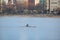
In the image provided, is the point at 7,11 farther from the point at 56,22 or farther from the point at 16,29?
the point at 56,22

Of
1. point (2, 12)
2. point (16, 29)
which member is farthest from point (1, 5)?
point (16, 29)

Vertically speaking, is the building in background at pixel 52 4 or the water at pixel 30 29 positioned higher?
the building in background at pixel 52 4

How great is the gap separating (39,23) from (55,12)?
0.69ft

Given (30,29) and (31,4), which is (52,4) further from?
(30,29)

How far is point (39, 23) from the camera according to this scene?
5.01 ft

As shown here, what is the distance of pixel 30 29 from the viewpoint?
5.04ft

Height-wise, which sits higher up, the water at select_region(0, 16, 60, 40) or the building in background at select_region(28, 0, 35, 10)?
the building in background at select_region(28, 0, 35, 10)

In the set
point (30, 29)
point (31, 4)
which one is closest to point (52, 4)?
point (31, 4)

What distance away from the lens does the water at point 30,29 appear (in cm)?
153

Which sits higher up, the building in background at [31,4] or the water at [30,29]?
the building in background at [31,4]

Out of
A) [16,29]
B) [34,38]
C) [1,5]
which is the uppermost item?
[1,5]

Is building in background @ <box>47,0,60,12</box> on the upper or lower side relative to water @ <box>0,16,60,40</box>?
upper

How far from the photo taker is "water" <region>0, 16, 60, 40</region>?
5.01 ft

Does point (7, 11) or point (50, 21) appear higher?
point (7, 11)
